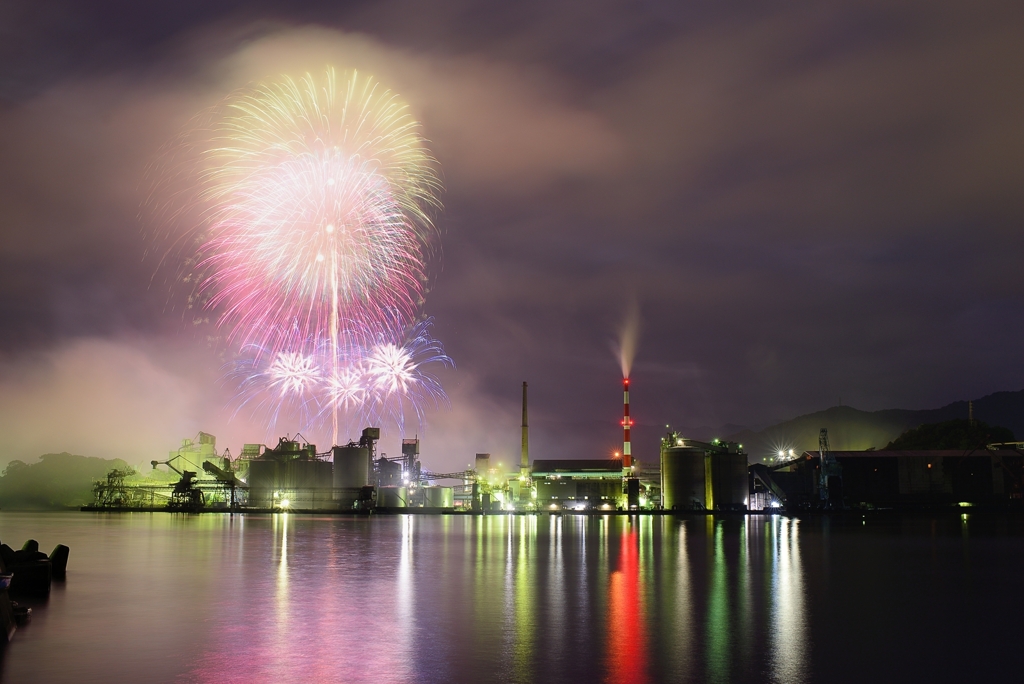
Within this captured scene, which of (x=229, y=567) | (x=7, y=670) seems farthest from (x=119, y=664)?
(x=229, y=567)

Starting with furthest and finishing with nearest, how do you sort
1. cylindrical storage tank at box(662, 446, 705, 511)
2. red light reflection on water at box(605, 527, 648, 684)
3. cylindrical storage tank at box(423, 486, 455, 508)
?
cylindrical storage tank at box(423, 486, 455, 508), cylindrical storage tank at box(662, 446, 705, 511), red light reflection on water at box(605, 527, 648, 684)

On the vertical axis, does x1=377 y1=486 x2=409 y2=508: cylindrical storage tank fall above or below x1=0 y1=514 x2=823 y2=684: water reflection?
below

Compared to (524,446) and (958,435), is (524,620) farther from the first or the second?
(958,435)

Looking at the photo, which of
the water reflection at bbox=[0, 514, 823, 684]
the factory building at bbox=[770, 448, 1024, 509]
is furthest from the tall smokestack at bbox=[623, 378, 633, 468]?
the water reflection at bbox=[0, 514, 823, 684]

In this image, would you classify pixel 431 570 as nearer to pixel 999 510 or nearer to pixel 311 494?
pixel 311 494

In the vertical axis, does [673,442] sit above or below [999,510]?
above

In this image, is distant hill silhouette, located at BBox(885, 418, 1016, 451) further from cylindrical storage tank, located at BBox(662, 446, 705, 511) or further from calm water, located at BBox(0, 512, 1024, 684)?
calm water, located at BBox(0, 512, 1024, 684)
